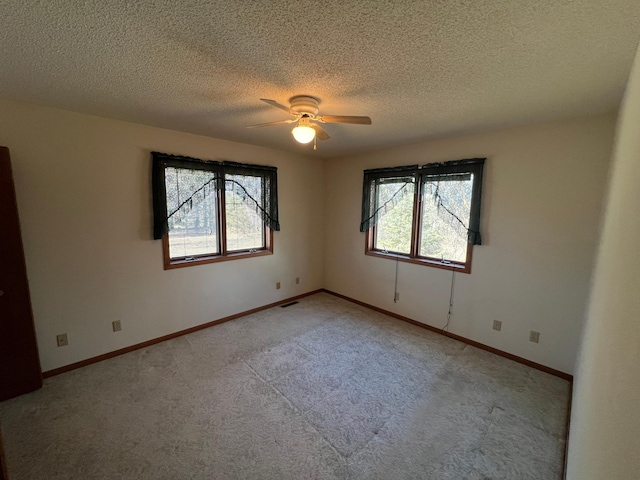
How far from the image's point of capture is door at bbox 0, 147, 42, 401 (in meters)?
2.02

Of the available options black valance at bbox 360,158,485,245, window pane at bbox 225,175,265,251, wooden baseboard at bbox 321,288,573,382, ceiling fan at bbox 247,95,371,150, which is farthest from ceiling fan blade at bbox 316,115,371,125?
wooden baseboard at bbox 321,288,573,382

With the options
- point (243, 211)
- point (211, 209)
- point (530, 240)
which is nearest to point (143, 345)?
point (211, 209)

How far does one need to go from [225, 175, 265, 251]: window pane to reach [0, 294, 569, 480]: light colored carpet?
136cm

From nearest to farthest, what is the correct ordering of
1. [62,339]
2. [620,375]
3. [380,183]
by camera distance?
[620,375] < [62,339] < [380,183]

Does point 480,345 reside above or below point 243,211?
below

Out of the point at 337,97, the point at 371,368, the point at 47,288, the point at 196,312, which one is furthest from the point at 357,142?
the point at 47,288

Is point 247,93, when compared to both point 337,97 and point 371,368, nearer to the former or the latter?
point 337,97

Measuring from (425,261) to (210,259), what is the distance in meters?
2.72

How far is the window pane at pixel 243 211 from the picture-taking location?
3.52m

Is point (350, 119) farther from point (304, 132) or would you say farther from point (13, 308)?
point (13, 308)

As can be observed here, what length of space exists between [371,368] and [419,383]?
44 centimetres

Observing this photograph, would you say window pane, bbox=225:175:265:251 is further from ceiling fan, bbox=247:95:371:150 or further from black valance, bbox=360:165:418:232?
ceiling fan, bbox=247:95:371:150

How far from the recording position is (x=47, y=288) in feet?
7.88

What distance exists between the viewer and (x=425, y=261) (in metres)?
3.46
